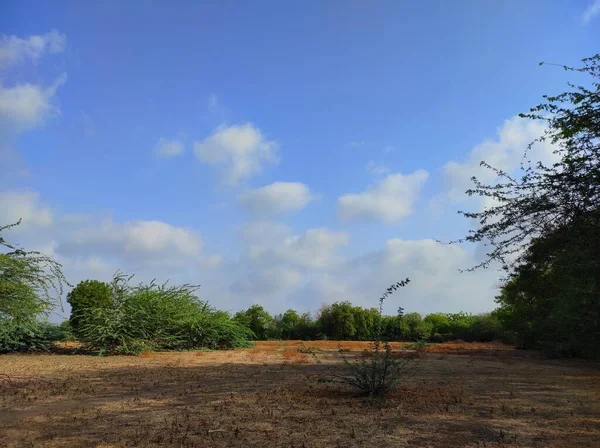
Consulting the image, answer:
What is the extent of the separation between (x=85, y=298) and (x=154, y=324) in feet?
8.53

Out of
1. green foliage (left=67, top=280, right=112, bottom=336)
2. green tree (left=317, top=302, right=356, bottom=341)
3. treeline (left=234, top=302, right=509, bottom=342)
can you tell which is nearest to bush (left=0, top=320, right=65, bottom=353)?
green foliage (left=67, top=280, right=112, bottom=336)

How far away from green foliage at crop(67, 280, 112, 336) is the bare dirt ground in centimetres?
518

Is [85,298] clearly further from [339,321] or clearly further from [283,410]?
[339,321]

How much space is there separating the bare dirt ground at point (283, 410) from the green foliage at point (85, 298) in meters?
5.18

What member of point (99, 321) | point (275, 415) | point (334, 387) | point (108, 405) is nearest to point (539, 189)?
point (334, 387)

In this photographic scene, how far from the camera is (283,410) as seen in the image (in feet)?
20.4

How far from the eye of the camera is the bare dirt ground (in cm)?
495

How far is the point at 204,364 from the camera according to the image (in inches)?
492

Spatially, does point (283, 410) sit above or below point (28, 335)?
below

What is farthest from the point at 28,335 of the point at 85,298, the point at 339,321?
the point at 339,321

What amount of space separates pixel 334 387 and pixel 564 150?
19.1ft

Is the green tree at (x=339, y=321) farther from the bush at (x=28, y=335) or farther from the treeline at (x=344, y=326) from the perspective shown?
the bush at (x=28, y=335)

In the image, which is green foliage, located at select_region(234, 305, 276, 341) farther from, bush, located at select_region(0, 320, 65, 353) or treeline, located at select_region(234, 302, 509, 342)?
bush, located at select_region(0, 320, 65, 353)

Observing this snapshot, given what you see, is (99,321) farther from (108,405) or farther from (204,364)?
(108,405)
